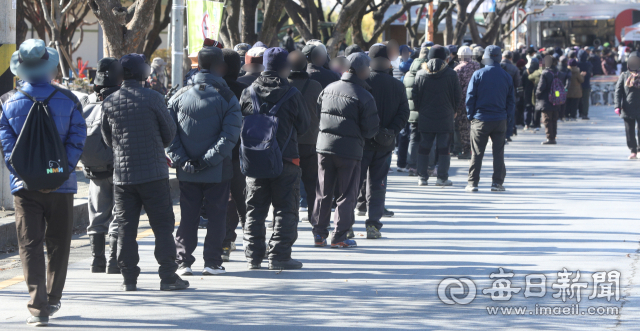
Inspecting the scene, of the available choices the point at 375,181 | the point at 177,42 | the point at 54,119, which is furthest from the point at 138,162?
the point at 177,42

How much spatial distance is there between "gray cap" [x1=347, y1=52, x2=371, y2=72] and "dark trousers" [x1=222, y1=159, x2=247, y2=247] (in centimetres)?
Result: 150

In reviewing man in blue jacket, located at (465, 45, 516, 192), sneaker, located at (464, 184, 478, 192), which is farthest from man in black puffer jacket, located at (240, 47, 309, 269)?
sneaker, located at (464, 184, 478, 192)

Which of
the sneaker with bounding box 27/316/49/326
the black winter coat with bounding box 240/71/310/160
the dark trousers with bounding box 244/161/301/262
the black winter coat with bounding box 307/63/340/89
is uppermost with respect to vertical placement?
the black winter coat with bounding box 307/63/340/89

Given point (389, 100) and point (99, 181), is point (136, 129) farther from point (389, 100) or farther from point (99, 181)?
point (389, 100)

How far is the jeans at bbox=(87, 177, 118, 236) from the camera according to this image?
689cm

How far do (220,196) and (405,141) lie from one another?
7659mm

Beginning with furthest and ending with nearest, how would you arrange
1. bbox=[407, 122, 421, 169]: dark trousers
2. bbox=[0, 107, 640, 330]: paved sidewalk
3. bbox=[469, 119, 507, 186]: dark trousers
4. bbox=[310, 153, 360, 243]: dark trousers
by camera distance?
bbox=[407, 122, 421, 169]: dark trousers
bbox=[469, 119, 507, 186]: dark trousers
bbox=[310, 153, 360, 243]: dark trousers
bbox=[0, 107, 640, 330]: paved sidewalk

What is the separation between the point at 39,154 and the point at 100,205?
5.91 feet

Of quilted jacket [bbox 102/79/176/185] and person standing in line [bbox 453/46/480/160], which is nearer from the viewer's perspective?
quilted jacket [bbox 102/79/176/185]

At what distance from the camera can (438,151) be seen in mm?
12227

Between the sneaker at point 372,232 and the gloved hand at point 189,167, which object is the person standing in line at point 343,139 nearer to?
the sneaker at point 372,232

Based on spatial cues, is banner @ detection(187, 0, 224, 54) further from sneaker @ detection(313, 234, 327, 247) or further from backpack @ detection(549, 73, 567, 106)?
backpack @ detection(549, 73, 567, 106)

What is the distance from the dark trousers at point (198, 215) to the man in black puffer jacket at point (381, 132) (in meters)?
2.15

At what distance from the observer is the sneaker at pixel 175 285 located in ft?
20.5
